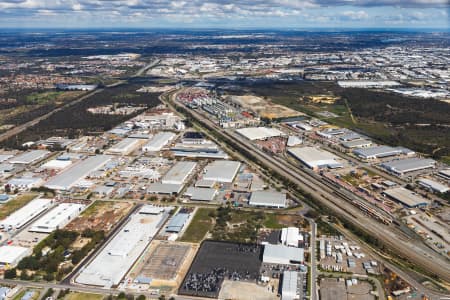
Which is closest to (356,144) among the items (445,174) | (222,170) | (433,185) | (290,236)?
(445,174)

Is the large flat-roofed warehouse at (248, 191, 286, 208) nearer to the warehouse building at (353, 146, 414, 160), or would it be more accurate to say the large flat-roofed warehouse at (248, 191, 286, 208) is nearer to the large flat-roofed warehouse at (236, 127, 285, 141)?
the warehouse building at (353, 146, 414, 160)

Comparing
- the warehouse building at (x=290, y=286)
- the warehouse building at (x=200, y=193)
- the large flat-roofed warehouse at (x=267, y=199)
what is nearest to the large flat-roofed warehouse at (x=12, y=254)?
the warehouse building at (x=200, y=193)

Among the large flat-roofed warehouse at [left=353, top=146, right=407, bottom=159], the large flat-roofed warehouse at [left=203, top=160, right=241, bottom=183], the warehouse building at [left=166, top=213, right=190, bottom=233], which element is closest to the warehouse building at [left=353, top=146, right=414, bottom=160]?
the large flat-roofed warehouse at [left=353, top=146, right=407, bottom=159]

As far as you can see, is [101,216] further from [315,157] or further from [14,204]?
[315,157]

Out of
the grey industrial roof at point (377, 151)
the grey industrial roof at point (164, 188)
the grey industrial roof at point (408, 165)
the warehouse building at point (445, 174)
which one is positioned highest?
the grey industrial roof at point (377, 151)

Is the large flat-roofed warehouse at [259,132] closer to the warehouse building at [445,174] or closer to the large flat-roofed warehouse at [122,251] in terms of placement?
the warehouse building at [445,174]

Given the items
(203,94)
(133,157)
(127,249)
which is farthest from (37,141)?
(203,94)

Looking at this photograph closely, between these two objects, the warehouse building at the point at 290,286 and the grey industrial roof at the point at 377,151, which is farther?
the grey industrial roof at the point at 377,151
